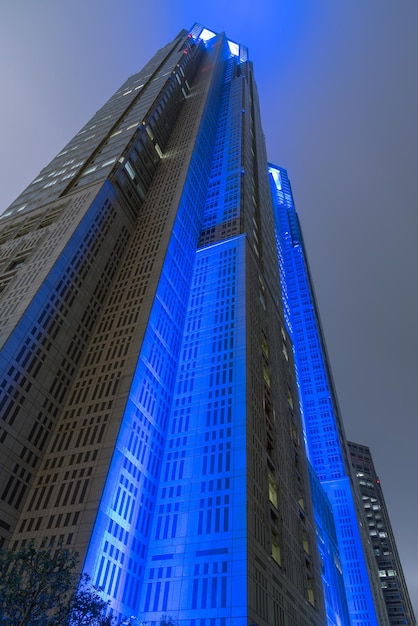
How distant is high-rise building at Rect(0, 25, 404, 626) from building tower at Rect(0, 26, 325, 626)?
→ 0.82 feet

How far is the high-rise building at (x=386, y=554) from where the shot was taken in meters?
156

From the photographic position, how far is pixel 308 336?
161 meters

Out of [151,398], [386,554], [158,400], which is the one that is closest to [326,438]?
[386,554]

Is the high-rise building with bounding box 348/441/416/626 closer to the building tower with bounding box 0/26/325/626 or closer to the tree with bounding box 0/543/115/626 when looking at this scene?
the building tower with bounding box 0/26/325/626

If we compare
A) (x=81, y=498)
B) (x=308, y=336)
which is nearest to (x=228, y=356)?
(x=81, y=498)

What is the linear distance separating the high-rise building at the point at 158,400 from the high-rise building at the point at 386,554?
63275 millimetres

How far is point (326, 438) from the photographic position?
132125 millimetres

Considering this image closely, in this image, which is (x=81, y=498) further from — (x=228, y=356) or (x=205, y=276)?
(x=205, y=276)

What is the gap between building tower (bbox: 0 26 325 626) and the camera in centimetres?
4644

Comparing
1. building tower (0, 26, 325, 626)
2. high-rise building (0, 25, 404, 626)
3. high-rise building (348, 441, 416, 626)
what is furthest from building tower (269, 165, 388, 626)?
building tower (0, 26, 325, 626)

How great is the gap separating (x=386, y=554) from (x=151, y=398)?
15376 centimetres

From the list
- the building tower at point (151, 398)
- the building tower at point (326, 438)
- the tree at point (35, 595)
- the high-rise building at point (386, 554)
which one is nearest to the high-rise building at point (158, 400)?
the building tower at point (151, 398)

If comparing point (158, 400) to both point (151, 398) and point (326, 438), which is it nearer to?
point (151, 398)

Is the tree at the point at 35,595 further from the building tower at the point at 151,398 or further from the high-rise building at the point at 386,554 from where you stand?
the high-rise building at the point at 386,554
